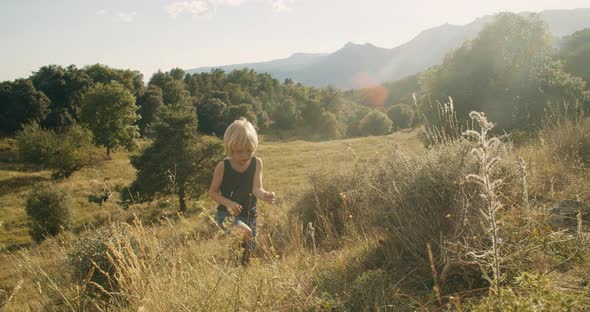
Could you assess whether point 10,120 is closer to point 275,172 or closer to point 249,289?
point 275,172

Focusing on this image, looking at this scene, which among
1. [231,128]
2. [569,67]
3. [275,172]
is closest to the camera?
[231,128]

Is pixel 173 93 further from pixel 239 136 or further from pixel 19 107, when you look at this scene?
pixel 239 136

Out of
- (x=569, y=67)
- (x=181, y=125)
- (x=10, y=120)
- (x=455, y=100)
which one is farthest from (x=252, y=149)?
(x=10, y=120)

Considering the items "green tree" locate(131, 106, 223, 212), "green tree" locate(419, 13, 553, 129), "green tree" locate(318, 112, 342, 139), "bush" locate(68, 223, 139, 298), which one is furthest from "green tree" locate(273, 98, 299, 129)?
"bush" locate(68, 223, 139, 298)

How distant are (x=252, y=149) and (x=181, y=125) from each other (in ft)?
64.6

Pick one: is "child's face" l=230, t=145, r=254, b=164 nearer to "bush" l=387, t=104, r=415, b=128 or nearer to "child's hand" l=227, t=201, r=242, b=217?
"child's hand" l=227, t=201, r=242, b=217

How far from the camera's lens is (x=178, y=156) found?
21.6 metres

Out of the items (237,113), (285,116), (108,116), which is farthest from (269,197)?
(285,116)

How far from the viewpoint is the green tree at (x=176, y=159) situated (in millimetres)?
21234

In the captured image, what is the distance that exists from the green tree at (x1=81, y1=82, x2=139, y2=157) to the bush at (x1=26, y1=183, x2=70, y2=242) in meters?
17.4

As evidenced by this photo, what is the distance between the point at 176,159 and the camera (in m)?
21.5

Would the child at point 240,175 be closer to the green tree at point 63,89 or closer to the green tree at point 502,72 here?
the green tree at point 502,72

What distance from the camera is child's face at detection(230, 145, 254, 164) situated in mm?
4250

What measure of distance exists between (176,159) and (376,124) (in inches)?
2590
